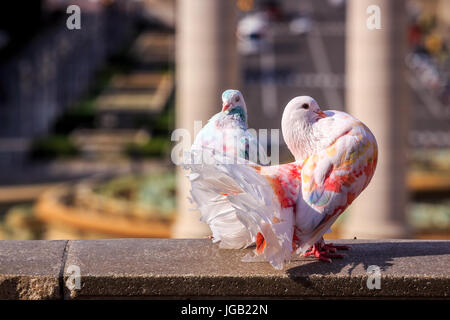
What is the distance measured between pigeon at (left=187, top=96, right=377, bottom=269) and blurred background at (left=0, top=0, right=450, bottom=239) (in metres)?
5.76

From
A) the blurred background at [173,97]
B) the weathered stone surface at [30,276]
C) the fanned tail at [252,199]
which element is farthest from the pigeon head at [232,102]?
the blurred background at [173,97]

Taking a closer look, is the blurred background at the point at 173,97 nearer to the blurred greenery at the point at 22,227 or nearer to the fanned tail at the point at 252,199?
the blurred greenery at the point at 22,227

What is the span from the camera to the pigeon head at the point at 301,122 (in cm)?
A: 480

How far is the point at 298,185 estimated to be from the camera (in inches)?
184

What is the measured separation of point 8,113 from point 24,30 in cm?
1614

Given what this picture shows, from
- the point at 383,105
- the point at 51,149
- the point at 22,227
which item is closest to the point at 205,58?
the point at 383,105

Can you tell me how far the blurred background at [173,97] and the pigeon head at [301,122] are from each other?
575 cm

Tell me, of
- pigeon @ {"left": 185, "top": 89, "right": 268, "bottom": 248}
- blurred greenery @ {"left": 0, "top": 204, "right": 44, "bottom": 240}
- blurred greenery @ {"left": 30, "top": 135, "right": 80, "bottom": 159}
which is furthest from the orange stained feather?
blurred greenery @ {"left": 30, "top": 135, "right": 80, "bottom": 159}

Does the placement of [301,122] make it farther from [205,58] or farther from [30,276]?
[205,58]

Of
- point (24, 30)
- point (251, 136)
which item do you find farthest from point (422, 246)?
point (24, 30)

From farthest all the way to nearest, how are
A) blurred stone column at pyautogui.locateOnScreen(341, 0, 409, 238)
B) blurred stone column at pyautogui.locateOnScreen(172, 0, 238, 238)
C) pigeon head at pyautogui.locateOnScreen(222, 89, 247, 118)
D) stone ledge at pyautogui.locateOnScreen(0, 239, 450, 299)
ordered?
blurred stone column at pyautogui.locateOnScreen(341, 0, 409, 238), blurred stone column at pyautogui.locateOnScreen(172, 0, 238, 238), pigeon head at pyautogui.locateOnScreen(222, 89, 247, 118), stone ledge at pyautogui.locateOnScreen(0, 239, 450, 299)

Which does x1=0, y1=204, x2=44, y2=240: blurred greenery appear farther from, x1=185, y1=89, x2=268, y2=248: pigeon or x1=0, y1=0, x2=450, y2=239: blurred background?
x1=185, y1=89, x2=268, y2=248: pigeon

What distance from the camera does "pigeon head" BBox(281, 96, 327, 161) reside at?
189 inches
